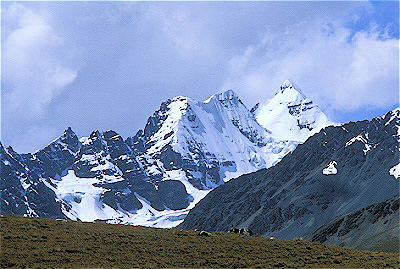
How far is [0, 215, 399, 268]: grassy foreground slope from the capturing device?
152ft

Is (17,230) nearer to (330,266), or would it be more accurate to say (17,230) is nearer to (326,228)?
(330,266)

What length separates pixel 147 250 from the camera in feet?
165

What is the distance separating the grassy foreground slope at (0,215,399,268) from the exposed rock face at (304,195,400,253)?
234 feet

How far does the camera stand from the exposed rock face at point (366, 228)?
130875 millimetres

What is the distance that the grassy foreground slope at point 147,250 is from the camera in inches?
1828

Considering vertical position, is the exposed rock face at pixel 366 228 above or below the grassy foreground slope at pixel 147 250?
above

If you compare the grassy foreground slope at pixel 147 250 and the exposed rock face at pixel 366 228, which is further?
the exposed rock face at pixel 366 228

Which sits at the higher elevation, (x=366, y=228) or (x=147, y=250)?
(x=366, y=228)

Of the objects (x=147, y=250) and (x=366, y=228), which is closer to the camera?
(x=147, y=250)

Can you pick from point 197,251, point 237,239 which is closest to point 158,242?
point 197,251

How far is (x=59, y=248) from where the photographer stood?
4822 centimetres

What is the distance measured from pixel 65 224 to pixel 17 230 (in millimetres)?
5253

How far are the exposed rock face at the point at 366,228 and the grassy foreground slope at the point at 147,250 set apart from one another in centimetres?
7119

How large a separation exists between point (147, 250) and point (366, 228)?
116 meters
